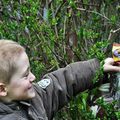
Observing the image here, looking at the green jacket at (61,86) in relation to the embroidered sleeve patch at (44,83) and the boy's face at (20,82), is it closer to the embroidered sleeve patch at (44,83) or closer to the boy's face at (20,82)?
the embroidered sleeve patch at (44,83)

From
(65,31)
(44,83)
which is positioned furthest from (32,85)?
(65,31)

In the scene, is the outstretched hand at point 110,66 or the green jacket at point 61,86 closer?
the outstretched hand at point 110,66

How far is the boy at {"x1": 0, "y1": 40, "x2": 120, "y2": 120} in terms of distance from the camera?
10.5ft

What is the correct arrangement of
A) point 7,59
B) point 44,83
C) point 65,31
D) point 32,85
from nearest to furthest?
point 7,59, point 32,85, point 44,83, point 65,31

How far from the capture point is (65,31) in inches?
144

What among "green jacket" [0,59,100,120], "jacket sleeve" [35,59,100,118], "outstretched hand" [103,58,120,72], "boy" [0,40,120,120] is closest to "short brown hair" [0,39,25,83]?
"boy" [0,40,120,120]

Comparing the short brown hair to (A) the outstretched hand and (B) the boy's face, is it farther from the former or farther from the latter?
(A) the outstretched hand

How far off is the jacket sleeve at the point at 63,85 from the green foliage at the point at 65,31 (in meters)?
0.07

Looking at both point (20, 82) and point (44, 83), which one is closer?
point (20, 82)

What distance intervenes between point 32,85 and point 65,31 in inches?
19.5

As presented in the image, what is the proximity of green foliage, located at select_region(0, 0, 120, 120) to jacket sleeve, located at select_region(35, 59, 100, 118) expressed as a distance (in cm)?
7

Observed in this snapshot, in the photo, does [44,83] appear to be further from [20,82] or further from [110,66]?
[110,66]

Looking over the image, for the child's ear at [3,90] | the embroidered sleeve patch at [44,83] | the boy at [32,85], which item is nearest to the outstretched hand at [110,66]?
the boy at [32,85]

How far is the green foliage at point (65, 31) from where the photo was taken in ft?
11.4
